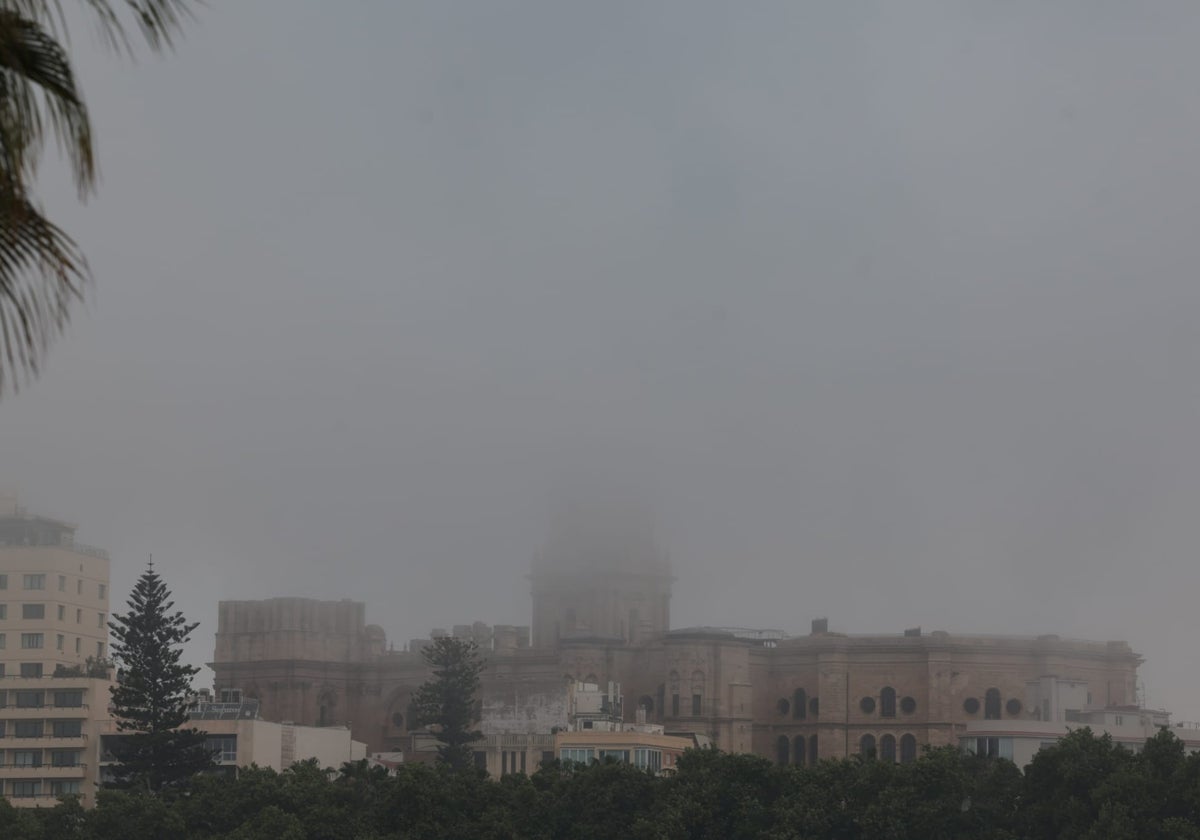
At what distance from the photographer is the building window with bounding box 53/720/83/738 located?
104 metres

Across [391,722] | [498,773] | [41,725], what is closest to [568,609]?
[391,722]

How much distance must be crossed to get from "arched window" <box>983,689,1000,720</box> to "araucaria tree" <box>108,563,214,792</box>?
140ft

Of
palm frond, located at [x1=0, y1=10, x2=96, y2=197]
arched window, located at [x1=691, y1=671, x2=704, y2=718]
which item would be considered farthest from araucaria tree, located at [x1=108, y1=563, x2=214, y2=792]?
palm frond, located at [x1=0, y1=10, x2=96, y2=197]

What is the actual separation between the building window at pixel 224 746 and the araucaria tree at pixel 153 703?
5.56 ft

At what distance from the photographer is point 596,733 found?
106 metres

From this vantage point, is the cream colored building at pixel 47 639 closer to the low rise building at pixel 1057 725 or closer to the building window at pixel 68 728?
the building window at pixel 68 728

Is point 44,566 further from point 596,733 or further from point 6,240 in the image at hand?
point 6,240

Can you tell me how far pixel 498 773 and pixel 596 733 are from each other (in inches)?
316

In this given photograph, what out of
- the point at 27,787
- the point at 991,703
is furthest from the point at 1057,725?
the point at 27,787

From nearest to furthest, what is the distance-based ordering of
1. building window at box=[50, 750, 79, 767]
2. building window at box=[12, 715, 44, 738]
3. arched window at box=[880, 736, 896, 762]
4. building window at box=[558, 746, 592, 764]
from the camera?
building window at box=[50, 750, 79, 767], building window at box=[12, 715, 44, 738], building window at box=[558, 746, 592, 764], arched window at box=[880, 736, 896, 762]

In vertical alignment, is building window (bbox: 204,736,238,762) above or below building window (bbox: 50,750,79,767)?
above

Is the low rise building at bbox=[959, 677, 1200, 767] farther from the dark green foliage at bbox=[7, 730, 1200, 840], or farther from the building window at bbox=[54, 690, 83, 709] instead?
the building window at bbox=[54, 690, 83, 709]

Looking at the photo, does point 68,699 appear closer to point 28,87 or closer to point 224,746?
point 224,746

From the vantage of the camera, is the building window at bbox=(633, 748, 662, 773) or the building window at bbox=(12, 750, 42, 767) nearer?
the building window at bbox=(12, 750, 42, 767)
